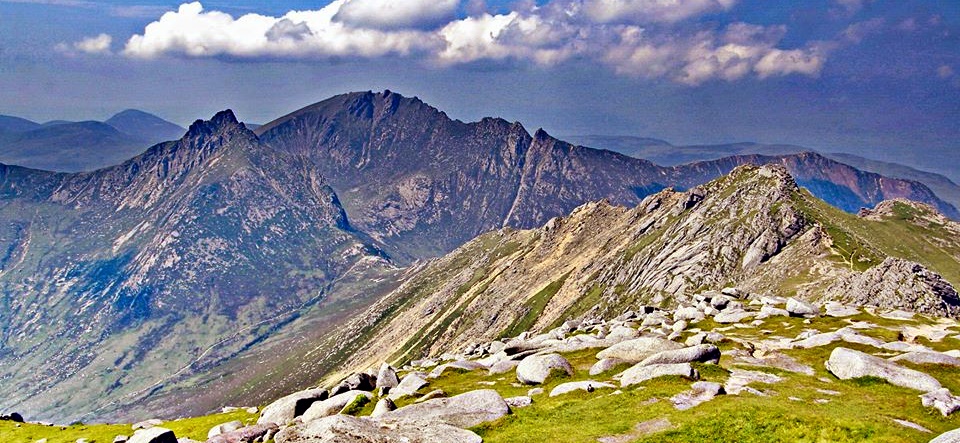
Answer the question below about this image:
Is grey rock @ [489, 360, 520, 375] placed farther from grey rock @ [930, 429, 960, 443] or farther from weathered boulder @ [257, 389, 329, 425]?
grey rock @ [930, 429, 960, 443]

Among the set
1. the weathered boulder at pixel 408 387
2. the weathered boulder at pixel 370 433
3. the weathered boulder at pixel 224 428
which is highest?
the weathered boulder at pixel 370 433

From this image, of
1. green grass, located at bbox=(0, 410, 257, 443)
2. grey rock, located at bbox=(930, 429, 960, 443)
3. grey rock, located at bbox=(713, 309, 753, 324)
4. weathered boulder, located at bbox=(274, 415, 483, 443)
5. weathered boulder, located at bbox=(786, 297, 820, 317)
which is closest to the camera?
grey rock, located at bbox=(930, 429, 960, 443)

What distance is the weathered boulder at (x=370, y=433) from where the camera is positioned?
33.4 meters

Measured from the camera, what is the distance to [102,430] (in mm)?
67312

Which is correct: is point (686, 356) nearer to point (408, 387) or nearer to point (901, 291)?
point (408, 387)

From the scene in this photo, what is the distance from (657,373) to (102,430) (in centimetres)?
6355

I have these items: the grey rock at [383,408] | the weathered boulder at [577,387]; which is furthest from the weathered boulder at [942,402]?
the grey rock at [383,408]

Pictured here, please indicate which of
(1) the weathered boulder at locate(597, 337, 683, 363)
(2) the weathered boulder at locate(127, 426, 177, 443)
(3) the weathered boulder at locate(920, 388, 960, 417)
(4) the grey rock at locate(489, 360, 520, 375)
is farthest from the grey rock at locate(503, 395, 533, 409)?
(3) the weathered boulder at locate(920, 388, 960, 417)

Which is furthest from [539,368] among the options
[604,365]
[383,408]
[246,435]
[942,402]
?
[942,402]

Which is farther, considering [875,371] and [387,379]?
[387,379]

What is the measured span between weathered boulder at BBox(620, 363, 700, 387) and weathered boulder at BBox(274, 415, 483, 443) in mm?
17682

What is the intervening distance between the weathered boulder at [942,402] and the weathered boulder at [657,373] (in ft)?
50.1

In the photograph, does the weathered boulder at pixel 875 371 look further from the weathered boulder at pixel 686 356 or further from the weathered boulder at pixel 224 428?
the weathered boulder at pixel 224 428

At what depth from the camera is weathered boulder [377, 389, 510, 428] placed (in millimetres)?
39688
